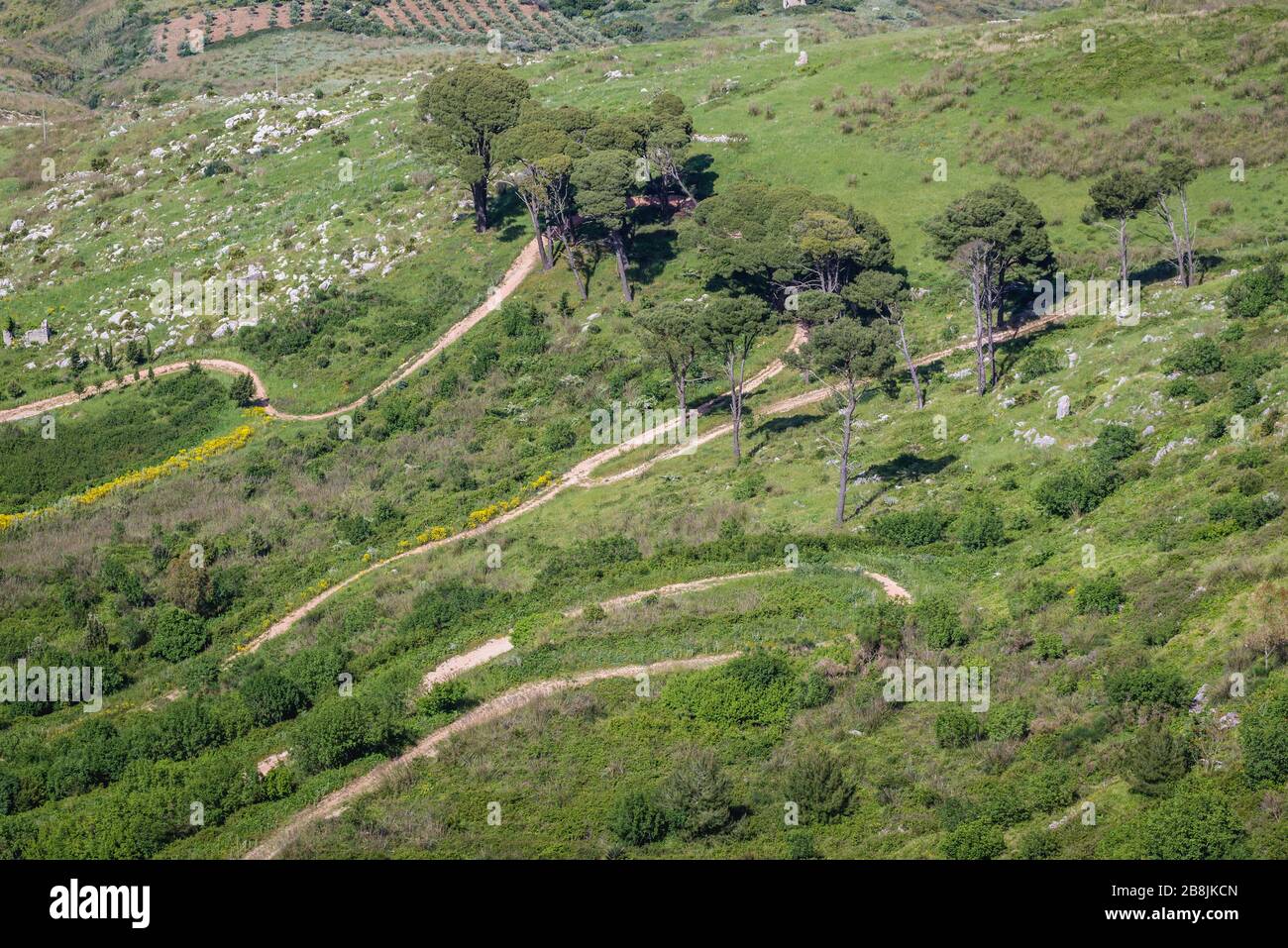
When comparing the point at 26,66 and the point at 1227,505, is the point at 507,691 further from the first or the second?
the point at 26,66

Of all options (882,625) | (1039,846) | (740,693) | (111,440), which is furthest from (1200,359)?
(111,440)

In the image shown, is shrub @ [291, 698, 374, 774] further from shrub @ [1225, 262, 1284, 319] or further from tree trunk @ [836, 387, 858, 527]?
shrub @ [1225, 262, 1284, 319]

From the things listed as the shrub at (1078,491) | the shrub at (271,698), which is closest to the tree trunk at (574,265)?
the shrub at (1078,491)

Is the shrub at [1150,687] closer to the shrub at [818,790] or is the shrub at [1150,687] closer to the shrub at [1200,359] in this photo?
the shrub at [818,790]

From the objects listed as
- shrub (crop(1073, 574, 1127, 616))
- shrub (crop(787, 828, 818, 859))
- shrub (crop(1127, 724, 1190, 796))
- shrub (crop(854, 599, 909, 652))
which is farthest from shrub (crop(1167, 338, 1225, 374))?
shrub (crop(787, 828, 818, 859))

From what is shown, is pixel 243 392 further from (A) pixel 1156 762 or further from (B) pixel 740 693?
(A) pixel 1156 762
